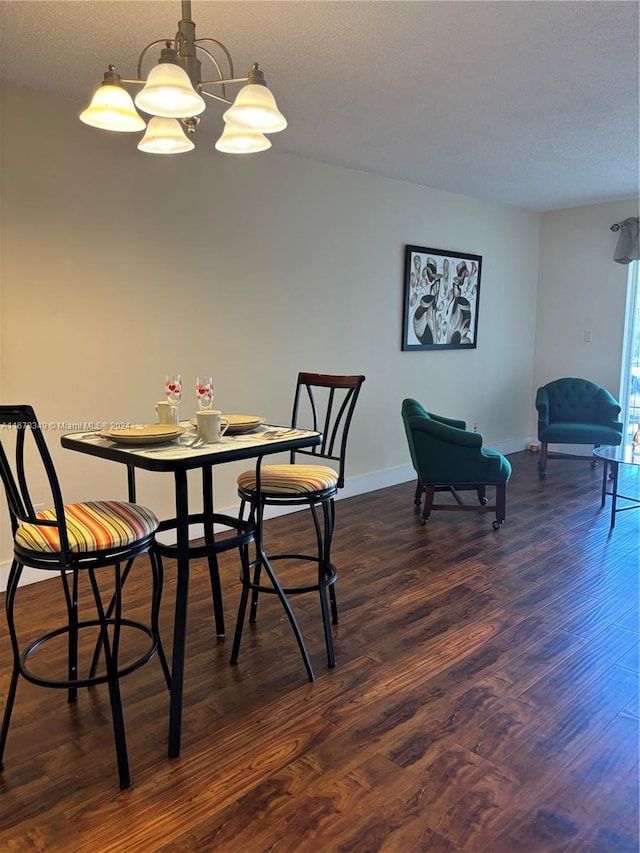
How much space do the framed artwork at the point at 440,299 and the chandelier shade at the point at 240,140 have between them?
10.5ft

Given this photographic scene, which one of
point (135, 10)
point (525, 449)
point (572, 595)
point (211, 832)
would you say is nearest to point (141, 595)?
point (211, 832)

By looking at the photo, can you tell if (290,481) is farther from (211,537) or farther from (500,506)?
(500,506)

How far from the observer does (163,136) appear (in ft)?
7.04

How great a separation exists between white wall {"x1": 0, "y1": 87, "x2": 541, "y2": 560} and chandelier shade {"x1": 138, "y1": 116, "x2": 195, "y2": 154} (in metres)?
1.28

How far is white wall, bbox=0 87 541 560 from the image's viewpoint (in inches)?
126

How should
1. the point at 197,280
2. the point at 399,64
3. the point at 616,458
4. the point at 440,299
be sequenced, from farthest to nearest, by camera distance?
the point at 440,299 → the point at 616,458 → the point at 197,280 → the point at 399,64

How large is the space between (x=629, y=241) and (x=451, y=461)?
328cm

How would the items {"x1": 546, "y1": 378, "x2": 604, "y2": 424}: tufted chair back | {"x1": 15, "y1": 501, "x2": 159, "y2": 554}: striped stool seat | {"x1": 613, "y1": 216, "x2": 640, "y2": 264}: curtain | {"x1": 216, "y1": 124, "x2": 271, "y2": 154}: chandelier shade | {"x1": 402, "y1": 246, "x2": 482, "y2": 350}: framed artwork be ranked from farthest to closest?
{"x1": 546, "y1": 378, "x2": 604, "y2": 424}: tufted chair back, {"x1": 613, "y1": 216, "x2": 640, "y2": 264}: curtain, {"x1": 402, "y1": 246, "x2": 482, "y2": 350}: framed artwork, {"x1": 216, "y1": 124, "x2": 271, "y2": 154}: chandelier shade, {"x1": 15, "y1": 501, "x2": 159, "y2": 554}: striped stool seat

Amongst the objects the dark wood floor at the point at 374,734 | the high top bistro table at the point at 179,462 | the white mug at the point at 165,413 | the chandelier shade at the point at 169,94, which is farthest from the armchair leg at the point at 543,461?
the chandelier shade at the point at 169,94

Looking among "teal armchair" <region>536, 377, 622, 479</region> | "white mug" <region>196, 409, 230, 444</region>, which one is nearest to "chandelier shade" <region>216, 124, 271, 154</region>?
"white mug" <region>196, 409, 230, 444</region>

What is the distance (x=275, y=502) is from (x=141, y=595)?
1077mm

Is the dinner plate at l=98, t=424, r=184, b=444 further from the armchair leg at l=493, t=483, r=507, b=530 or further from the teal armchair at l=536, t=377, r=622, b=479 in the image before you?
the teal armchair at l=536, t=377, r=622, b=479

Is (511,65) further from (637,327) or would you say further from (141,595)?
(637,327)

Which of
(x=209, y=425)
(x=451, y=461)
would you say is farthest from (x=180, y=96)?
(x=451, y=461)
